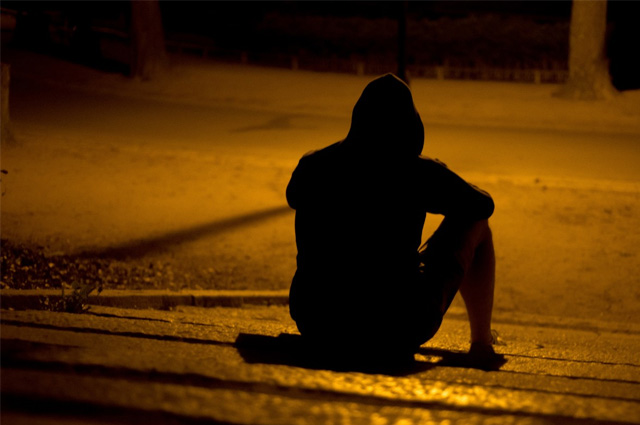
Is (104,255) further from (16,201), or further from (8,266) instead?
(16,201)

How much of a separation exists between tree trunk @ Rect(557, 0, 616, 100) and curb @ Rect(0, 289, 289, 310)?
12.5 meters

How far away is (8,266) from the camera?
5.64 m

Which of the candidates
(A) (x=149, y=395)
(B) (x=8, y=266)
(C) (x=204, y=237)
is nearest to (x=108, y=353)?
(A) (x=149, y=395)

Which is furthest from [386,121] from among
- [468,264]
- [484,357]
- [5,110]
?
[5,110]

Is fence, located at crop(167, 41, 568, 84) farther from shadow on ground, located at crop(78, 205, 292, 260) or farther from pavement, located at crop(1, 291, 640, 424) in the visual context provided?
pavement, located at crop(1, 291, 640, 424)

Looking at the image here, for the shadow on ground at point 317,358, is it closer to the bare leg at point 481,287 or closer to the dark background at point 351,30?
the bare leg at point 481,287

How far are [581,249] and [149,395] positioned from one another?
20.4 feet

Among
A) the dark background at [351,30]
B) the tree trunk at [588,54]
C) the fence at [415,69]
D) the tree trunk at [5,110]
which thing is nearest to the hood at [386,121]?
the tree trunk at [5,110]

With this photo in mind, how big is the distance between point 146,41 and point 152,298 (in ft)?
47.2

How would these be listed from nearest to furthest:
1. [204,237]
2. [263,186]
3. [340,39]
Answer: [204,237] < [263,186] < [340,39]

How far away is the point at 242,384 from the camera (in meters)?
2.19

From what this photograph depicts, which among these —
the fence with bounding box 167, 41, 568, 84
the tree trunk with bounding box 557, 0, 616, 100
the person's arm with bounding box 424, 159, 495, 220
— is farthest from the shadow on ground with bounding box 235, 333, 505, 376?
the fence with bounding box 167, 41, 568, 84

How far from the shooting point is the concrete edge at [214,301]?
4738 mm

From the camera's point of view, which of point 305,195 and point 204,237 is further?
point 204,237
